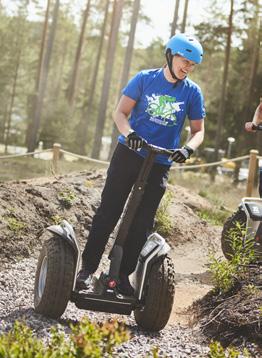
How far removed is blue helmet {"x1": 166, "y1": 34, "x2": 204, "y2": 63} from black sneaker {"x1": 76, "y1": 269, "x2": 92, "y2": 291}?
5.20 feet

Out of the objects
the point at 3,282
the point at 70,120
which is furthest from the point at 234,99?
the point at 3,282

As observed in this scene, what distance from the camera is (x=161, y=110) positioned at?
4426 mm

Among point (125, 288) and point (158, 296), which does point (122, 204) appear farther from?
point (158, 296)

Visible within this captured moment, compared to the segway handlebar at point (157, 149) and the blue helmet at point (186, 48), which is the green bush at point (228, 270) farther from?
the blue helmet at point (186, 48)

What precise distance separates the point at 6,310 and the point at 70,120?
2281 centimetres

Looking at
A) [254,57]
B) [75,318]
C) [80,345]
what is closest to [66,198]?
[75,318]

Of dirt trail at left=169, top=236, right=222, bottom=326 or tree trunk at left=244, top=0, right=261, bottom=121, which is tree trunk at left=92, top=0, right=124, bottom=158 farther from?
dirt trail at left=169, top=236, right=222, bottom=326

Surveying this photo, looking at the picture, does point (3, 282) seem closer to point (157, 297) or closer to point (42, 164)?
point (157, 297)

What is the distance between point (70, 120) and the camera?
27172 millimetres

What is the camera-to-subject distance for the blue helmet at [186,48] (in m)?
4.34

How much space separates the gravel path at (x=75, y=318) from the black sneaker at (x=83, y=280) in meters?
0.25

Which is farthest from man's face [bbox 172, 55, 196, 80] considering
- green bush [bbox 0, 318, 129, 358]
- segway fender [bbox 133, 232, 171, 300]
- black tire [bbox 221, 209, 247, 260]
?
black tire [bbox 221, 209, 247, 260]

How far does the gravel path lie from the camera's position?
13.1 ft

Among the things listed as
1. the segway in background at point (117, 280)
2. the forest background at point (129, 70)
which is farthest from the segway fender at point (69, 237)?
the forest background at point (129, 70)
